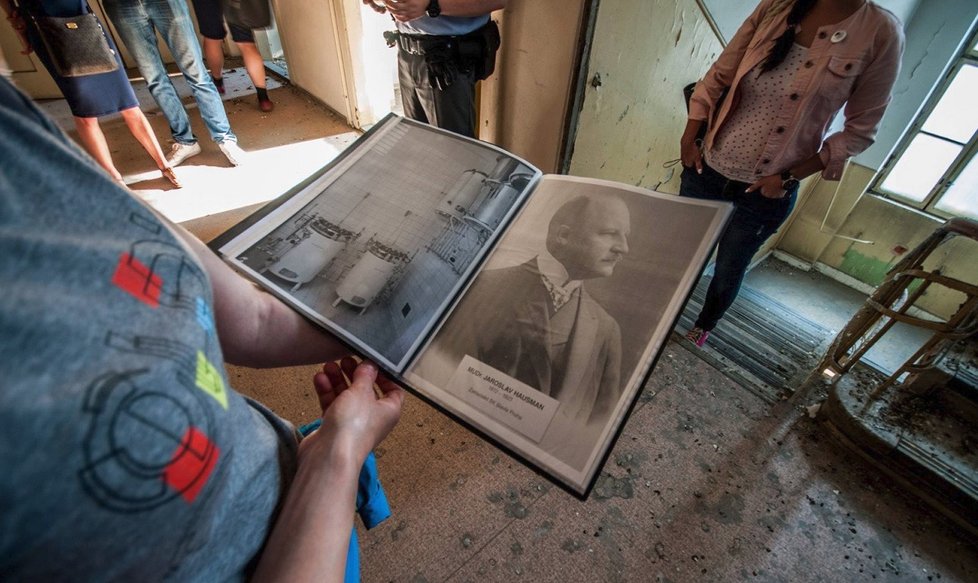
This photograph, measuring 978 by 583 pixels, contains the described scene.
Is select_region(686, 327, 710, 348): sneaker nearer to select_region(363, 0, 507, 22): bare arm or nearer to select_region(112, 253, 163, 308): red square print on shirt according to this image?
select_region(363, 0, 507, 22): bare arm

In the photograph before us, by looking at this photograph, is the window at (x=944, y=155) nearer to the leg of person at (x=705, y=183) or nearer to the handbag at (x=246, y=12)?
the leg of person at (x=705, y=183)

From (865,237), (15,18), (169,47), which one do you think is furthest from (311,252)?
(865,237)

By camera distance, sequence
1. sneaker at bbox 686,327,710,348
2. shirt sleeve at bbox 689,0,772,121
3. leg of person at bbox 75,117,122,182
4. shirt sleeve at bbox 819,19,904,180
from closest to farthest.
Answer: shirt sleeve at bbox 819,19,904,180 → shirt sleeve at bbox 689,0,772,121 → sneaker at bbox 686,327,710,348 → leg of person at bbox 75,117,122,182

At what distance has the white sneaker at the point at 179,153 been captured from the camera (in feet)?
7.84

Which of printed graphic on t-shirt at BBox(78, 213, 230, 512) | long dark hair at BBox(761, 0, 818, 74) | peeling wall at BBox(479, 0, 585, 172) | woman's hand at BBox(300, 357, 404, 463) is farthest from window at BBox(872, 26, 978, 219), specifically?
printed graphic on t-shirt at BBox(78, 213, 230, 512)

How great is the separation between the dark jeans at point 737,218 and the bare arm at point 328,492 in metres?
Answer: 1.10

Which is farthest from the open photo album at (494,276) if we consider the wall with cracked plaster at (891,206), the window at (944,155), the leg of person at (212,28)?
the window at (944,155)

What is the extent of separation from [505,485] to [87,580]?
99 centimetres

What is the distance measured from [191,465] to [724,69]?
1.48m

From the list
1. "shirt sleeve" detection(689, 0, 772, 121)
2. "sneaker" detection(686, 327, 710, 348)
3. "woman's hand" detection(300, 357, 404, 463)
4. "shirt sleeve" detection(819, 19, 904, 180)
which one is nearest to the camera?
"woman's hand" detection(300, 357, 404, 463)

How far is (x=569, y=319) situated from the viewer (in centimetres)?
56

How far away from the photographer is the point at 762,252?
4.59 m

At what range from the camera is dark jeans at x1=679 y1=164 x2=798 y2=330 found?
4.02 ft

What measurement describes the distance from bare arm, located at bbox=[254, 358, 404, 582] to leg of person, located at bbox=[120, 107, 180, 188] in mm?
→ 2284
